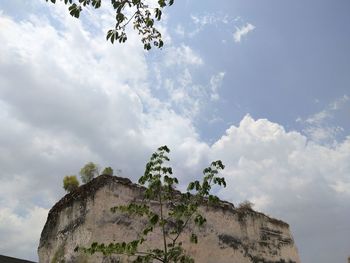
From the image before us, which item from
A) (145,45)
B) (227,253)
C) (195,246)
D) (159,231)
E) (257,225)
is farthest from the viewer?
(257,225)

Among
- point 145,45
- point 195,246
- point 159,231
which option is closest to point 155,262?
point 159,231

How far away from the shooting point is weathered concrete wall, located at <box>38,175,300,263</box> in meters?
10.0

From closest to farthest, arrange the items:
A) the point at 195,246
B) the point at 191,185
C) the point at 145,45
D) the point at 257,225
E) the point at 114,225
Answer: the point at 145,45 → the point at 191,185 → the point at 114,225 → the point at 195,246 → the point at 257,225

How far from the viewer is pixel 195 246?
11.7 metres

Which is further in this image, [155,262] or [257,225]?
[257,225]

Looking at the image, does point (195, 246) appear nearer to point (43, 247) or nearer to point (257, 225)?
point (257, 225)

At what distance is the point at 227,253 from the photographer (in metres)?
12.6

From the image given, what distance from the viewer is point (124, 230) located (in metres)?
10.3

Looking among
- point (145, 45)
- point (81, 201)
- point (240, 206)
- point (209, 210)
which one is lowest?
point (145, 45)

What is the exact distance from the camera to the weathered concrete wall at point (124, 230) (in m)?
10.0

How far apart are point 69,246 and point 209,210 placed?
4.56 m

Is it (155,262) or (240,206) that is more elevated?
(240,206)

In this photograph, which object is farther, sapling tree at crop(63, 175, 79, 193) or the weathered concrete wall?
sapling tree at crop(63, 175, 79, 193)

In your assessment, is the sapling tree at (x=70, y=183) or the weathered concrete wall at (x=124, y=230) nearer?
the weathered concrete wall at (x=124, y=230)
